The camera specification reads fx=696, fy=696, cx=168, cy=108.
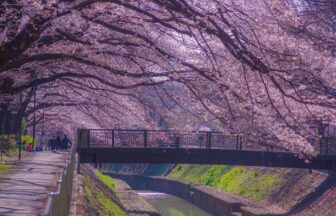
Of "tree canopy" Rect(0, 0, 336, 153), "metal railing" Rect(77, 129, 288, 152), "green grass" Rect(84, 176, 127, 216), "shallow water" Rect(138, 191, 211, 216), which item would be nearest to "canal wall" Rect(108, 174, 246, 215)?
"shallow water" Rect(138, 191, 211, 216)

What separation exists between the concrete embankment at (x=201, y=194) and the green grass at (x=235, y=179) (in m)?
1.14

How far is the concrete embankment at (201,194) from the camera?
139 feet

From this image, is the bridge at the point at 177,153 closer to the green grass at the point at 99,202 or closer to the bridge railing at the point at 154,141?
the bridge railing at the point at 154,141

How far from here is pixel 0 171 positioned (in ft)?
91.1

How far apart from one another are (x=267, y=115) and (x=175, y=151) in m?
22.5

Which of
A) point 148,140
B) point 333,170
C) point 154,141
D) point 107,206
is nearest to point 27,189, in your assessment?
point 107,206

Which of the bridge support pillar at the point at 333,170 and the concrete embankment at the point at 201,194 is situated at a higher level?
the bridge support pillar at the point at 333,170

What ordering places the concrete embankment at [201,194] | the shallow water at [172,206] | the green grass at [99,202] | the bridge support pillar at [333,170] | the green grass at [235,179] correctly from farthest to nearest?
the shallow water at [172,206] < the green grass at [235,179] < the concrete embankment at [201,194] < the bridge support pillar at [333,170] < the green grass at [99,202]

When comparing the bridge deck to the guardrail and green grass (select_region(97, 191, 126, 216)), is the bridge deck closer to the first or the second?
green grass (select_region(97, 191, 126, 216))

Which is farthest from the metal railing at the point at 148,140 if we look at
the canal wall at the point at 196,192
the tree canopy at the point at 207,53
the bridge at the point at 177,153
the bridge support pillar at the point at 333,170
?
the tree canopy at the point at 207,53

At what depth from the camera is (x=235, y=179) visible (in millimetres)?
55000

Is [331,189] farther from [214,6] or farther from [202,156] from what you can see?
[214,6]

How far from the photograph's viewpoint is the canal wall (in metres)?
44.1

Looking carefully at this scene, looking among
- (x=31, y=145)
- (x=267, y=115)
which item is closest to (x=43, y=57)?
(x=267, y=115)
